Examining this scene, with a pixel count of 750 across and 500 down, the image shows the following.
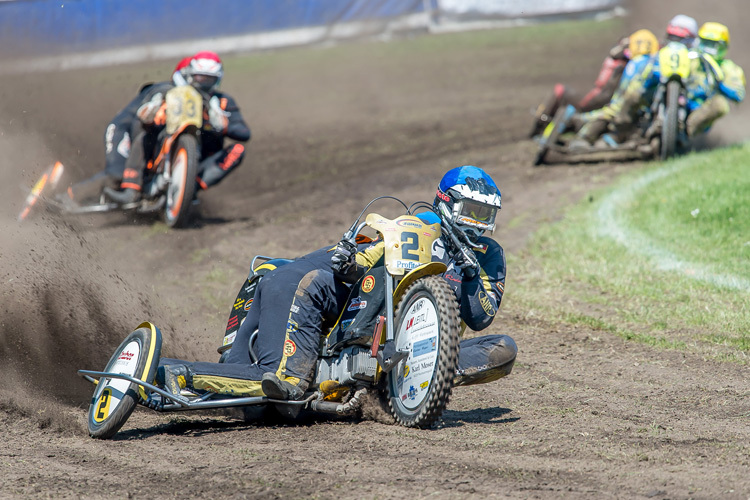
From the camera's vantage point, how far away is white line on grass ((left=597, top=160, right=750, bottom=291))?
9.22m

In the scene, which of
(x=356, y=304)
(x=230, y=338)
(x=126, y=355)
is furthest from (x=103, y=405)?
(x=356, y=304)

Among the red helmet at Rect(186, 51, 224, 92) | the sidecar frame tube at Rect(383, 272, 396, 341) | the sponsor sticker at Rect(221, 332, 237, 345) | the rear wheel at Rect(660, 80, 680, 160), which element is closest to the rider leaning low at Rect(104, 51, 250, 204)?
the red helmet at Rect(186, 51, 224, 92)

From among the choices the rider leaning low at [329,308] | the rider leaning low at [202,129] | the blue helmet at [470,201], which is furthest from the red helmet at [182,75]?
the blue helmet at [470,201]

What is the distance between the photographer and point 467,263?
18.5 ft

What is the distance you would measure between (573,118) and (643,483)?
11.0 meters

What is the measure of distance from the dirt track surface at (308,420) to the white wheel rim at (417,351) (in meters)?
0.24

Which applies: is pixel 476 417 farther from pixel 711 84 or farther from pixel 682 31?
pixel 682 31

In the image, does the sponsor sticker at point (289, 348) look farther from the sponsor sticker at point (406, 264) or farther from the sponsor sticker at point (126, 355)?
the sponsor sticker at point (126, 355)

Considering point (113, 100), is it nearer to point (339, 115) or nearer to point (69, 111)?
point (69, 111)

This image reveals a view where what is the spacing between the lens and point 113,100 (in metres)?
18.5

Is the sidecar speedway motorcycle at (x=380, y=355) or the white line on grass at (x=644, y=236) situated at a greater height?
the white line on grass at (x=644, y=236)

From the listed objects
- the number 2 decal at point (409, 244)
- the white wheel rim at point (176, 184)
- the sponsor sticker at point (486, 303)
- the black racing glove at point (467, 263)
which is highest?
the white wheel rim at point (176, 184)

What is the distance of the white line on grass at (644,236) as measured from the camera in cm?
922

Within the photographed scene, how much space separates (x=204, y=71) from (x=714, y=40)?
7738 mm
